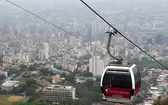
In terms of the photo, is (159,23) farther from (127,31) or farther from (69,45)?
(69,45)

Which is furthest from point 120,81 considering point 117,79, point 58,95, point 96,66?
point 96,66

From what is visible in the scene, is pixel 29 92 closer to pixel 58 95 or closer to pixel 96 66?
pixel 58 95

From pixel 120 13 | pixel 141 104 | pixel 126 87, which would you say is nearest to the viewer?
pixel 126 87

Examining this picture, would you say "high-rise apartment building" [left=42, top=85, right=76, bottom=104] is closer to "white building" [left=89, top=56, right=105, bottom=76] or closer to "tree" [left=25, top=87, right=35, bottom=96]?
"tree" [left=25, top=87, right=35, bottom=96]

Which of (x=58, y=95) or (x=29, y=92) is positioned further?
(x=29, y=92)

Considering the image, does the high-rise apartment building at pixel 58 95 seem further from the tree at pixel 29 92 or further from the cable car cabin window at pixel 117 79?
the cable car cabin window at pixel 117 79

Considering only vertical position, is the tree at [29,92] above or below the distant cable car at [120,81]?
below

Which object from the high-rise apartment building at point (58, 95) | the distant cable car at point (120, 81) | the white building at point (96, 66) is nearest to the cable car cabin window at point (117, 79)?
the distant cable car at point (120, 81)

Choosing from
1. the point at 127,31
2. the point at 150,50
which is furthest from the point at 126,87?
the point at 127,31
